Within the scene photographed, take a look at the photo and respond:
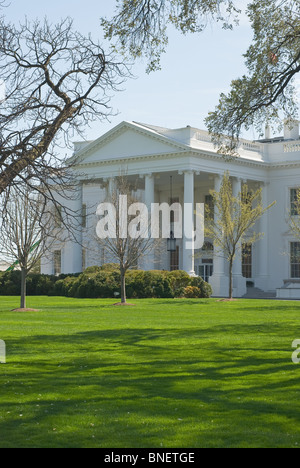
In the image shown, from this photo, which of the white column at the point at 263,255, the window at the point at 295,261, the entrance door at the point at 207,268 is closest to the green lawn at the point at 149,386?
the window at the point at 295,261

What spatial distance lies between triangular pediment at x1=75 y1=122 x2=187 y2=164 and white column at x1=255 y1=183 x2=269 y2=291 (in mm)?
9054

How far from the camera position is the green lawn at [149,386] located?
835 cm

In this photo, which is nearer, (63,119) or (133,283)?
(63,119)

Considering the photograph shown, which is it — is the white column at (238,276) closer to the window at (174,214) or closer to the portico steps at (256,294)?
the portico steps at (256,294)

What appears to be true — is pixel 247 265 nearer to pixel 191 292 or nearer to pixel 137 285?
pixel 191 292

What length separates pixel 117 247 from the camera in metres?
35.4

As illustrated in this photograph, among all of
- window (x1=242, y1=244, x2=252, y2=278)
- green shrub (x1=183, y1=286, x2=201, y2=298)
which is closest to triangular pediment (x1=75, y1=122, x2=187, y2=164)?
green shrub (x1=183, y1=286, x2=201, y2=298)

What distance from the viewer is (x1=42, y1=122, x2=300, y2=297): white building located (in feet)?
162

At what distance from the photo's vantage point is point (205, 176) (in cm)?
5353
